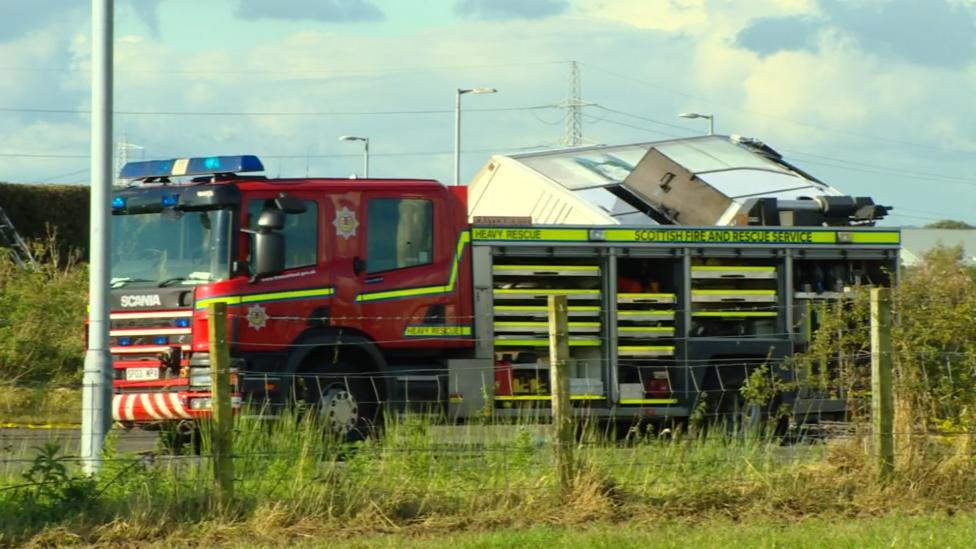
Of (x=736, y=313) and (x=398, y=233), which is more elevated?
(x=398, y=233)

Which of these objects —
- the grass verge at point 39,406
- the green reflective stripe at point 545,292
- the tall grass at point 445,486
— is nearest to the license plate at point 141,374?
the tall grass at point 445,486

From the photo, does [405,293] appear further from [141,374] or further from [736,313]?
[736,313]

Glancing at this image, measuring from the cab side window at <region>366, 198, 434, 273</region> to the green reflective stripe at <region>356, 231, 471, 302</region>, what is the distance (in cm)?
25

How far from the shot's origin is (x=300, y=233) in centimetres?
1431

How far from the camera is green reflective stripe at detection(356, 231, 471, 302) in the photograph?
1452cm

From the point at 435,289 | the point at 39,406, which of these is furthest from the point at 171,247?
the point at 39,406

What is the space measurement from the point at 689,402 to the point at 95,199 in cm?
762

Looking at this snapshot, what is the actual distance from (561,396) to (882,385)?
2.62m

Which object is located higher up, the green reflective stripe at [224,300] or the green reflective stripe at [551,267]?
the green reflective stripe at [551,267]

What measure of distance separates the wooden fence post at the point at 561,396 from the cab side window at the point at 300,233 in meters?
4.14

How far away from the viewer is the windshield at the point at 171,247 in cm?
1400

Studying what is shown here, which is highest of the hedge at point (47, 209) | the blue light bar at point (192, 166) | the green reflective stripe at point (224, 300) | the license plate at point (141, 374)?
the hedge at point (47, 209)

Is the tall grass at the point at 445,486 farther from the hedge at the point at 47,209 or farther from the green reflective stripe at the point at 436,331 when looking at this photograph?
the hedge at the point at 47,209

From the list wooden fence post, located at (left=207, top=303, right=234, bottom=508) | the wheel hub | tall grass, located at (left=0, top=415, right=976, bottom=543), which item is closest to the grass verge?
the wheel hub
